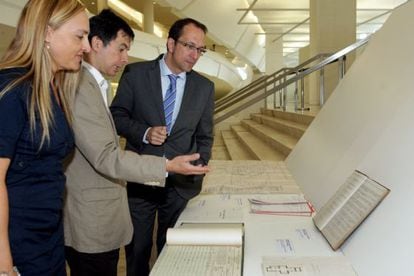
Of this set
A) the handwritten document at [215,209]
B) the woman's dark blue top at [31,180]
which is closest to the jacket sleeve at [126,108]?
the handwritten document at [215,209]

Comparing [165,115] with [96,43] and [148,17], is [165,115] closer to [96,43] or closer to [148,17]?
[96,43]

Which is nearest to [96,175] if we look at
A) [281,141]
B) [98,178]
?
[98,178]

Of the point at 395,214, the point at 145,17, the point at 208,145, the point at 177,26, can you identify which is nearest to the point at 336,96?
the point at 208,145

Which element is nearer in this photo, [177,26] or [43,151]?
[43,151]

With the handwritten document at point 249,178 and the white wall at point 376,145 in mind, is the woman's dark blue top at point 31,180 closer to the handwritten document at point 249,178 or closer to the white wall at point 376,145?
the white wall at point 376,145

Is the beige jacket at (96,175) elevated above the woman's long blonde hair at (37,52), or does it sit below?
below

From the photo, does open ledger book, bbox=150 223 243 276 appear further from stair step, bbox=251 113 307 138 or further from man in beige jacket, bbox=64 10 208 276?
stair step, bbox=251 113 307 138

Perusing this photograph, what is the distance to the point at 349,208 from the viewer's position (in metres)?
1.35

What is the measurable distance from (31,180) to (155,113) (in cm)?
92

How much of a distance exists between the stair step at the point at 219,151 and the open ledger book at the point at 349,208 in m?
4.24

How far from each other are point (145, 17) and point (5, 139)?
1152 cm

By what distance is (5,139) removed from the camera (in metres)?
1.01

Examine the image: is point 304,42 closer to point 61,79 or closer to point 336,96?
point 336,96

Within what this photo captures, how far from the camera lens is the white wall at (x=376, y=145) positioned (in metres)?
1.10
